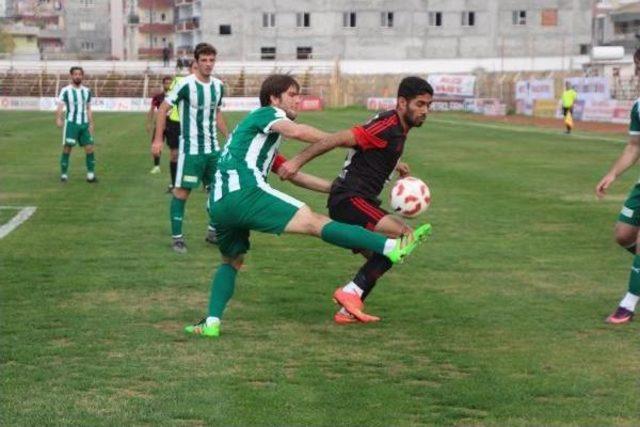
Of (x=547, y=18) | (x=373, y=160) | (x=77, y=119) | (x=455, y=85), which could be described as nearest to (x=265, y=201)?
(x=373, y=160)

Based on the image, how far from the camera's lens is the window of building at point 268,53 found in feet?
332

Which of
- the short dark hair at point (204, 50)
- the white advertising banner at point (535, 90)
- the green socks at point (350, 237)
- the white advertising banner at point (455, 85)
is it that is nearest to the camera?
the green socks at point (350, 237)

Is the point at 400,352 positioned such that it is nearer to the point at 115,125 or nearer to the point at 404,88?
the point at 404,88

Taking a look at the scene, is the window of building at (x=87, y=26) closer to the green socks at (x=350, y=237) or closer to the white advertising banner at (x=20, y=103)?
the white advertising banner at (x=20, y=103)

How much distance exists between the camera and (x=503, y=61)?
93.5 m

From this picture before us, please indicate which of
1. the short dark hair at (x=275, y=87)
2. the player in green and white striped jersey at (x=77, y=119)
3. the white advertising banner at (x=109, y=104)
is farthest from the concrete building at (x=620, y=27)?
the short dark hair at (x=275, y=87)

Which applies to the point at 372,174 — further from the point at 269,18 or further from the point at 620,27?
the point at 620,27

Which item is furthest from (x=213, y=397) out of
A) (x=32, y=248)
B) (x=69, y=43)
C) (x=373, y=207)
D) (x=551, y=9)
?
(x=69, y=43)

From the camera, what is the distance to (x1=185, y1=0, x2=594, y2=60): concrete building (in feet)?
330

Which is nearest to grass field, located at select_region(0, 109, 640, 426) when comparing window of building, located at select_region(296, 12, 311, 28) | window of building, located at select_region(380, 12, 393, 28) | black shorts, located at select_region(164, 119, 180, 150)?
black shorts, located at select_region(164, 119, 180, 150)

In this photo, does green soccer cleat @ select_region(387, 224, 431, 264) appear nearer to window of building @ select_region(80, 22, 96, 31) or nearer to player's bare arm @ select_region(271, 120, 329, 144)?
player's bare arm @ select_region(271, 120, 329, 144)

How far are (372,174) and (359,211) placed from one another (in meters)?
0.32

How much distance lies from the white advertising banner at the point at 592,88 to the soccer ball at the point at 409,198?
45378mm

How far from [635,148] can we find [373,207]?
2.43 meters
